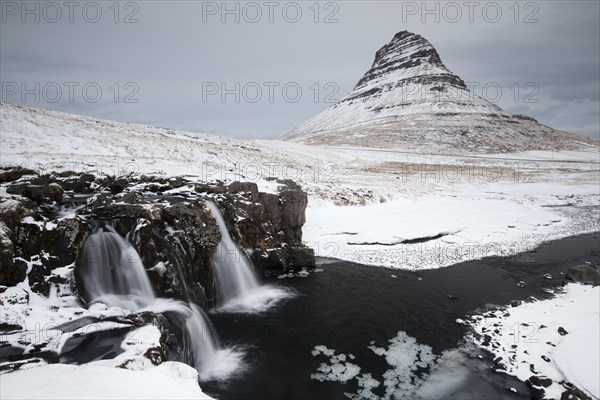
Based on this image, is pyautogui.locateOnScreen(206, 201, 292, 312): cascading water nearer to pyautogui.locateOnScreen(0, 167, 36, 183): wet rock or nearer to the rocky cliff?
the rocky cliff

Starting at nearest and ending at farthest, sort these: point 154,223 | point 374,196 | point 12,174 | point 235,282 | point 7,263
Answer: point 7,263
point 154,223
point 235,282
point 12,174
point 374,196

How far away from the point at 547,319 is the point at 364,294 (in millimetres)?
7063

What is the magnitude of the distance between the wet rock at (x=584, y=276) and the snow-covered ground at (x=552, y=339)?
136 cm

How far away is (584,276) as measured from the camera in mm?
16141

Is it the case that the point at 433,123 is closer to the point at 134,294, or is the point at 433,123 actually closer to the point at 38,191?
the point at 38,191

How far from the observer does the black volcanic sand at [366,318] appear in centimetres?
968

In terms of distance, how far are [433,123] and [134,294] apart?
133430 millimetres

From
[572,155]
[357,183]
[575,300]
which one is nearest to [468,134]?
[572,155]

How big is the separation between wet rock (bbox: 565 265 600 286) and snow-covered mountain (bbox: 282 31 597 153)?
294 ft

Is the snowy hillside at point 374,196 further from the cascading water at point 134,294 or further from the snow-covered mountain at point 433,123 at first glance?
the snow-covered mountain at point 433,123

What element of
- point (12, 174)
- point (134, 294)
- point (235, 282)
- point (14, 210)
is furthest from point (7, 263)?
point (12, 174)

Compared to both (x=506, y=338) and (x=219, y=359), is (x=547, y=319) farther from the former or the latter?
(x=219, y=359)

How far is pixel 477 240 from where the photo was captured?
903 inches

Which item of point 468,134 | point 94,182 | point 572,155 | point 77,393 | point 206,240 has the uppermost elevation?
point 468,134
